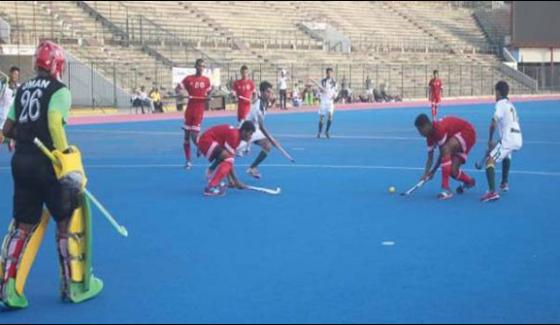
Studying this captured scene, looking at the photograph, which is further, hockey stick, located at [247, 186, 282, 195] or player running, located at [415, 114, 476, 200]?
hockey stick, located at [247, 186, 282, 195]

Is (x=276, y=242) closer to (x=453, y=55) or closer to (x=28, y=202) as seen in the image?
(x=28, y=202)

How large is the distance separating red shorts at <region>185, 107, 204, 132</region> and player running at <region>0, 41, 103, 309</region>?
10330 mm

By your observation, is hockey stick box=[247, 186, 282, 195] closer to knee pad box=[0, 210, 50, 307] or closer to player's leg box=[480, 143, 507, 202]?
player's leg box=[480, 143, 507, 202]

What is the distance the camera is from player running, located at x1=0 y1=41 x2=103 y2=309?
662 centimetres

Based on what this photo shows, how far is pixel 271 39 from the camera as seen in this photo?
56562mm

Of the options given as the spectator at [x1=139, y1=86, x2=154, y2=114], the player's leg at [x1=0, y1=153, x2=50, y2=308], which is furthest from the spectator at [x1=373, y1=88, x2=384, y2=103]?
the player's leg at [x1=0, y1=153, x2=50, y2=308]

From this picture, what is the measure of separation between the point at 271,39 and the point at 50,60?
50247 mm

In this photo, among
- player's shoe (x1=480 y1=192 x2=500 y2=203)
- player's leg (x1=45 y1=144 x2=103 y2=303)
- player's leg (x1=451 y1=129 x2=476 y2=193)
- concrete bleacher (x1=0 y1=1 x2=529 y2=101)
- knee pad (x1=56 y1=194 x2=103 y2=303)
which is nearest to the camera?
player's leg (x1=45 y1=144 x2=103 y2=303)

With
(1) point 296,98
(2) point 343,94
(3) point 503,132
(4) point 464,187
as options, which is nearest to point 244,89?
A: (4) point 464,187

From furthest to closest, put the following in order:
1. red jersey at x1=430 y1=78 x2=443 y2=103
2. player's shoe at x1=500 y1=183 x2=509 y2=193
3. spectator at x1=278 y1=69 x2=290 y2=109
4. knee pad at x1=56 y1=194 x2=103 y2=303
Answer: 1. spectator at x1=278 y1=69 x2=290 y2=109
2. red jersey at x1=430 y1=78 x2=443 y2=103
3. player's shoe at x1=500 y1=183 x2=509 y2=193
4. knee pad at x1=56 y1=194 x2=103 y2=303

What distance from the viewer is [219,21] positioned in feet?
183

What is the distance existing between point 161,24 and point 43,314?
46.1 m

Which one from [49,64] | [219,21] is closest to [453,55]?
[219,21]

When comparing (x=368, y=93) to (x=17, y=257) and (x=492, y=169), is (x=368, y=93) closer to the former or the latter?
(x=492, y=169)
